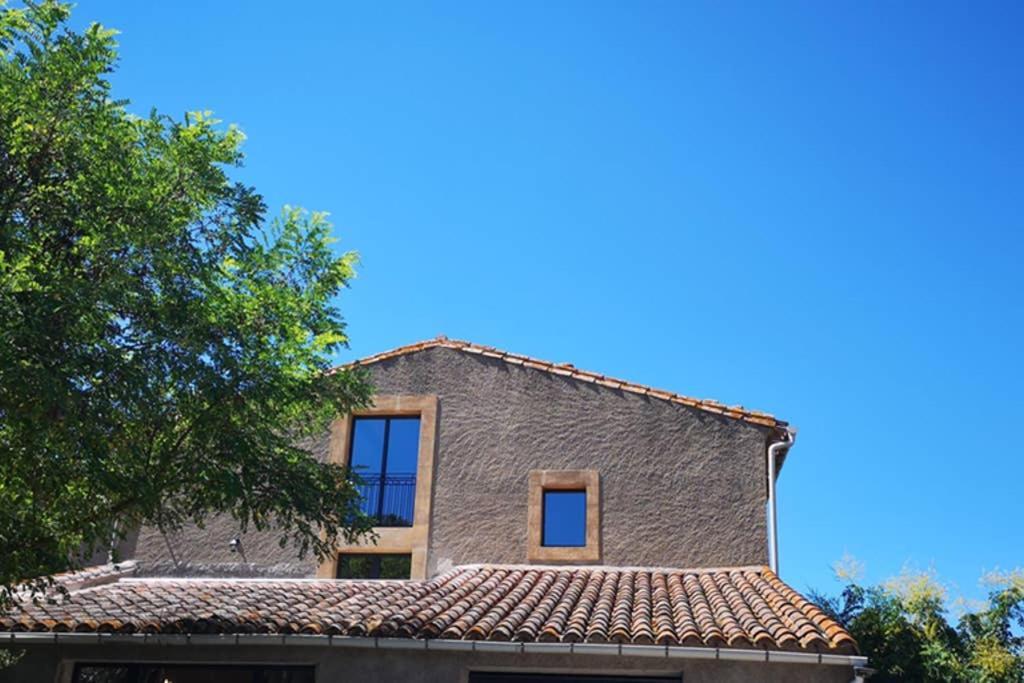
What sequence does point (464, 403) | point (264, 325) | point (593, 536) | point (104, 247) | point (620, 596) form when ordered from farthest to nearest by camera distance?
point (464, 403), point (593, 536), point (620, 596), point (264, 325), point (104, 247)

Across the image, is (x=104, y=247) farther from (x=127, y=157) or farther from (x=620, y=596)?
(x=620, y=596)

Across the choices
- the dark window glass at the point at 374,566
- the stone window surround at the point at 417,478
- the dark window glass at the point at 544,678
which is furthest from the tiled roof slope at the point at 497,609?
the dark window glass at the point at 374,566

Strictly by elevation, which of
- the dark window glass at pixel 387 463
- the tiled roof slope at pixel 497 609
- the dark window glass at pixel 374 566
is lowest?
the tiled roof slope at pixel 497 609

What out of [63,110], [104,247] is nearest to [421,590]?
[104,247]

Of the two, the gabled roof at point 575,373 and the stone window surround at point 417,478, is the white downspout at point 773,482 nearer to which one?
the gabled roof at point 575,373

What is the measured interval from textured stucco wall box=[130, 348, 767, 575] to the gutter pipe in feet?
16.1

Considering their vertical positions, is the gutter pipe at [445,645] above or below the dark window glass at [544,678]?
above

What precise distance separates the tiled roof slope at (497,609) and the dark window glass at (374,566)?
3.66 feet

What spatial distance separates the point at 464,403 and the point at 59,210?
887cm

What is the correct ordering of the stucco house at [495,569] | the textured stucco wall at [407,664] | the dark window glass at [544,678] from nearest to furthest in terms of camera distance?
the textured stucco wall at [407,664] < the stucco house at [495,569] < the dark window glass at [544,678]

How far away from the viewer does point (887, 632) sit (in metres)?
19.0

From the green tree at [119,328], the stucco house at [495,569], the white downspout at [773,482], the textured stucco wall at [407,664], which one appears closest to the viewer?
the green tree at [119,328]

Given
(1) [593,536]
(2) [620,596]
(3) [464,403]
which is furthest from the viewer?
(3) [464,403]

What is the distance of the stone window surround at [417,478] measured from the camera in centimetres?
1794
